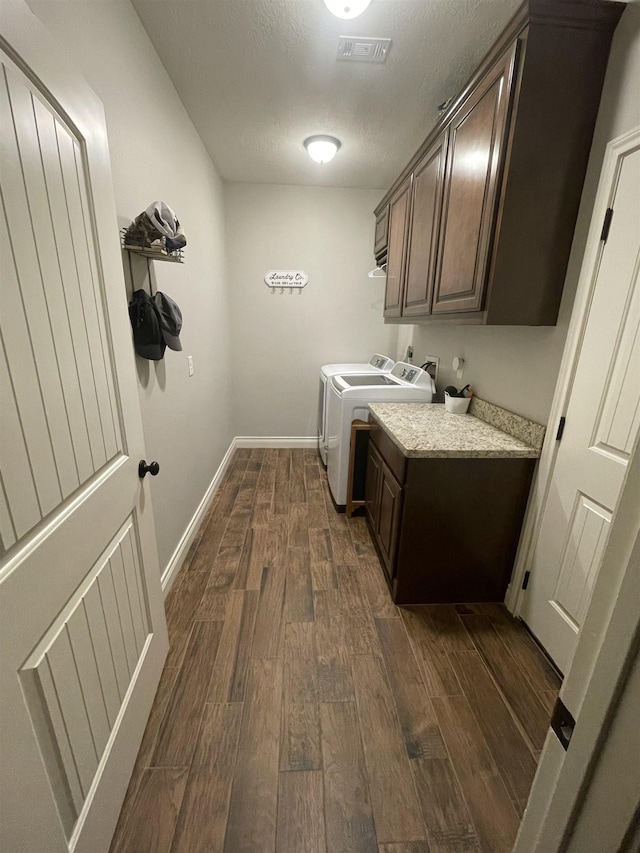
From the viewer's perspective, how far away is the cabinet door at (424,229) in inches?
73.7

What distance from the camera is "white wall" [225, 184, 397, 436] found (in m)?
3.36

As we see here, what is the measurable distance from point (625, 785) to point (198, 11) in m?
2.48

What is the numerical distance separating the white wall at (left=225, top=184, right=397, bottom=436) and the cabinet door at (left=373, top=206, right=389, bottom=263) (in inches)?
8.5

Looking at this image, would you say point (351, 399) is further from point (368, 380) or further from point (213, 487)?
point (213, 487)

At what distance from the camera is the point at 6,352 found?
609mm

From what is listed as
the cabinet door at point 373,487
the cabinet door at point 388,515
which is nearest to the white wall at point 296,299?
the cabinet door at point 373,487

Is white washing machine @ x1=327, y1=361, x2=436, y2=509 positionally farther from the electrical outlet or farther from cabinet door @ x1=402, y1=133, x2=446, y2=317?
cabinet door @ x1=402, y1=133, x2=446, y2=317

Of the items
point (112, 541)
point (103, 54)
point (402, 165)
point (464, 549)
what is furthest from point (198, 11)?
point (464, 549)

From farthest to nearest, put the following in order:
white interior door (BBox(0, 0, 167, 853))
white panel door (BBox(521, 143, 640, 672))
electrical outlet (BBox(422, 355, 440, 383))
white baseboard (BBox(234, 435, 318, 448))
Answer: white baseboard (BBox(234, 435, 318, 448))
electrical outlet (BBox(422, 355, 440, 383))
white panel door (BBox(521, 143, 640, 672))
white interior door (BBox(0, 0, 167, 853))

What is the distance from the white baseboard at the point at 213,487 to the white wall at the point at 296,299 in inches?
2.9

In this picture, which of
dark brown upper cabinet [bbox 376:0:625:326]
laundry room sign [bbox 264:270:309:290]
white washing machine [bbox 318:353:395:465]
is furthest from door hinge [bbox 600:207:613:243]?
laundry room sign [bbox 264:270:309:290]

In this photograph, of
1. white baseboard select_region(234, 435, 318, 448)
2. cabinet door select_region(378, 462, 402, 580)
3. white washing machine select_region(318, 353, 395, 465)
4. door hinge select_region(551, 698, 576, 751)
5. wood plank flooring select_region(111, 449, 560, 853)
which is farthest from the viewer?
white baseboard select_region(234, 435, 318, 448)

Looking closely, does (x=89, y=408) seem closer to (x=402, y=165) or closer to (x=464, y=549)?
(x=464, y=549)

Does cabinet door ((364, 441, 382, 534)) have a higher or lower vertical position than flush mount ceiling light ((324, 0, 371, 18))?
lower
